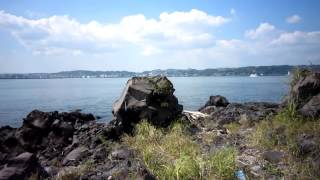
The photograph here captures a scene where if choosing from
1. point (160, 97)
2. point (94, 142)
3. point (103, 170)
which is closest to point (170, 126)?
point (160, 97)

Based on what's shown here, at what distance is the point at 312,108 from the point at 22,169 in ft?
28.1

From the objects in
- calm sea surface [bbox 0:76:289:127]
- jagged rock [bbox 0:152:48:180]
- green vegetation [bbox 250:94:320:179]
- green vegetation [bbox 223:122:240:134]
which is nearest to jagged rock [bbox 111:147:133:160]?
jagged rock [bbox 0:152:48:180]

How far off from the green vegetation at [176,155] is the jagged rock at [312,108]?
367 cm

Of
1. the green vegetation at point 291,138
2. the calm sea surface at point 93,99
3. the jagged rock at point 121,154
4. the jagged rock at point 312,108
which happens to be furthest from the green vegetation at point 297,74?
the jagged rock at point 121,154

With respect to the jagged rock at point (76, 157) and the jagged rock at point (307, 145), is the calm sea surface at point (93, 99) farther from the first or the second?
the jagged rock at point (76, 157)

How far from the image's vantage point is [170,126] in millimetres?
13062

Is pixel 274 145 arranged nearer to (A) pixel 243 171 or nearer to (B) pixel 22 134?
(A) pixel 243 171

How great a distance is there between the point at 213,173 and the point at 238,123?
714 centimetres

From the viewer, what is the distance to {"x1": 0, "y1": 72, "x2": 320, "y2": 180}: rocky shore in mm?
8461

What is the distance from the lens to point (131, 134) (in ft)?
42.4

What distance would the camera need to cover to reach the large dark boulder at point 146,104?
44.1 ft

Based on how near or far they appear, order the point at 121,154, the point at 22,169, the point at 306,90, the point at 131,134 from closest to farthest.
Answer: the point at 22,169
the point at 121,154
the point at 306,90
the point at 131,134

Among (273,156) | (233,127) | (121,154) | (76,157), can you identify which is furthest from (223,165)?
(233,127)

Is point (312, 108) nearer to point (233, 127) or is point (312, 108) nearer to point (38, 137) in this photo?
point (233, 127)
